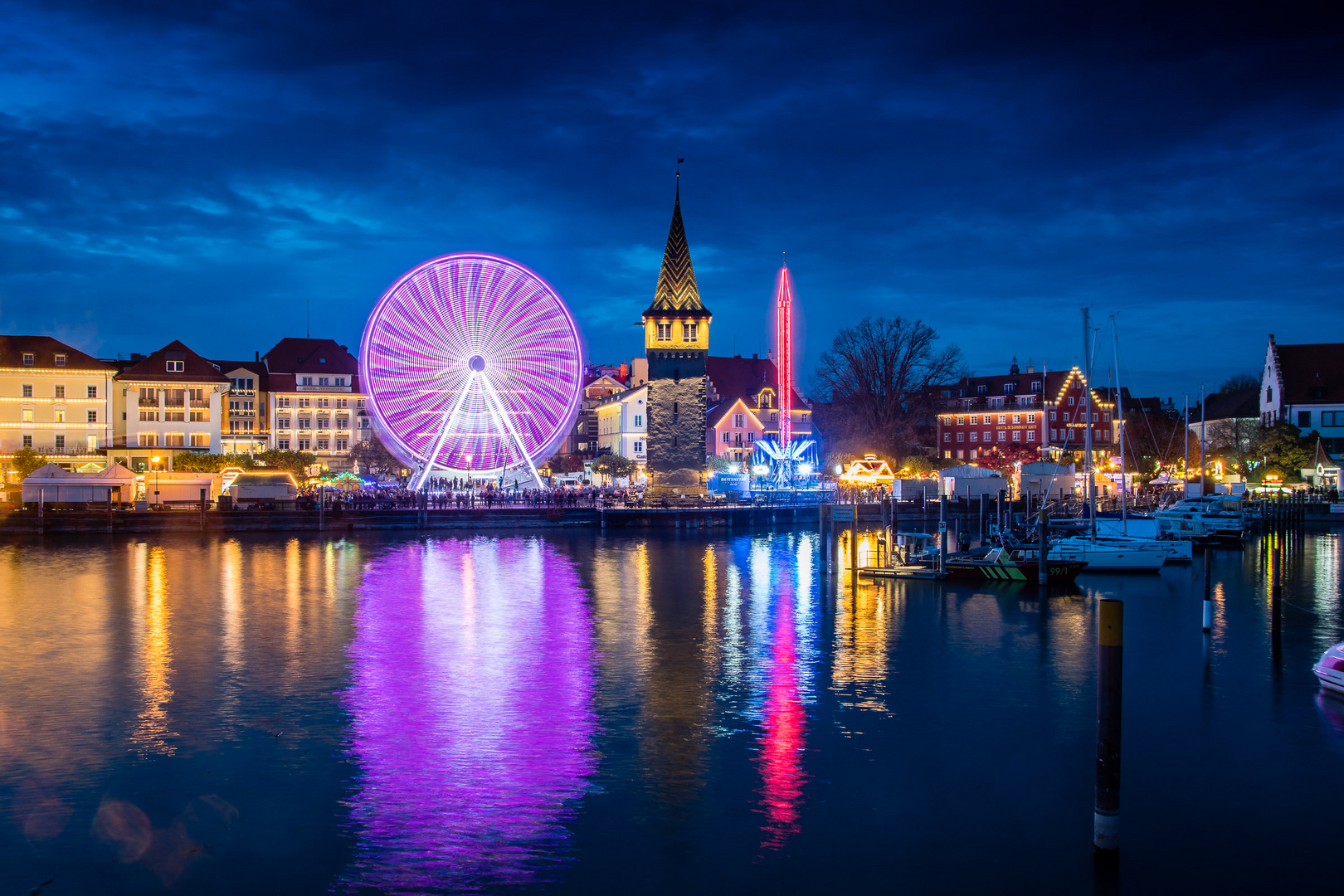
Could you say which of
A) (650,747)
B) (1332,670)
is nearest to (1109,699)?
(650,747)

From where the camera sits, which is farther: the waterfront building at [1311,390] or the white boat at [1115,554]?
the waterfront building at [1311,390]

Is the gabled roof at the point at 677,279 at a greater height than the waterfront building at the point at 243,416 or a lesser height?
greater

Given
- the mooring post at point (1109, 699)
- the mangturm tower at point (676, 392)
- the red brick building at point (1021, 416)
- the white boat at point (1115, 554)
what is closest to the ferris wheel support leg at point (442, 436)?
the mangturm tower at point (676, 392)

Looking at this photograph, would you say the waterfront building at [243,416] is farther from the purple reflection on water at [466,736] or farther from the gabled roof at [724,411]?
the purple reflection on water at [466,736]

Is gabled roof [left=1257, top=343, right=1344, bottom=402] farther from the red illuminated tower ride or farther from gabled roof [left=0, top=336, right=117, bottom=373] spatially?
gabled roof [left=0, top=336, right=117, bottom=373]

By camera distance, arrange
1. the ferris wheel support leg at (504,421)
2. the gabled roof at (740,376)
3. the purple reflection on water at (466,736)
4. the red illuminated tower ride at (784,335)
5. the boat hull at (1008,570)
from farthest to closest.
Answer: the gabled roof at (740,376)
the red illuminated tower ride at (784,335)
the ferris wheel support leg at (504,421)
the boat hull at (1008,570)
the purple reflection on water at (466,736)

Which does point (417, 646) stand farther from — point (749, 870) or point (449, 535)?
point (449, 535)

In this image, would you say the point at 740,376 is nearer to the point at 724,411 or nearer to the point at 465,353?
the point at 724,411

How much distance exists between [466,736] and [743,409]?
8291 centimetres

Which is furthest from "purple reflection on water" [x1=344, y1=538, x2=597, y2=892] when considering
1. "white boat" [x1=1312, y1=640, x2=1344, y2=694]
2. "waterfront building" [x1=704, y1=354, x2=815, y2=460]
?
"waterfront building" [x1=704, y1=354, x2=815, y2=460]

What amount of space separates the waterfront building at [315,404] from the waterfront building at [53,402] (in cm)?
1633

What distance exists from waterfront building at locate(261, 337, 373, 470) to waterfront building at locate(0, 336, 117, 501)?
1633cm

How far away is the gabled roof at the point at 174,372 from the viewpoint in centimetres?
8662

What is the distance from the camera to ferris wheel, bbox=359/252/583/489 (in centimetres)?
5302
